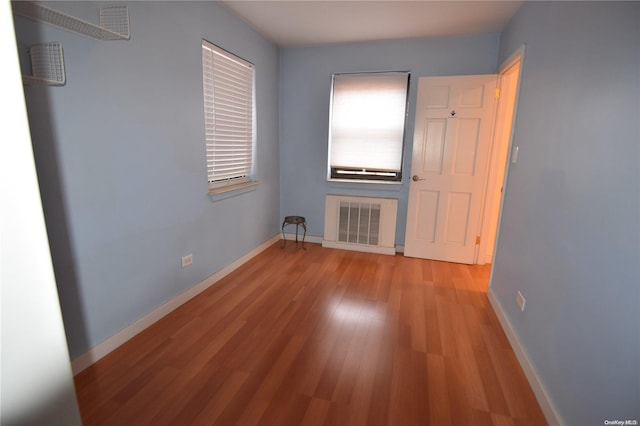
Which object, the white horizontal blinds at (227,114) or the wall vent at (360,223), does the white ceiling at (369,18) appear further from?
the wall vent at (360,223)

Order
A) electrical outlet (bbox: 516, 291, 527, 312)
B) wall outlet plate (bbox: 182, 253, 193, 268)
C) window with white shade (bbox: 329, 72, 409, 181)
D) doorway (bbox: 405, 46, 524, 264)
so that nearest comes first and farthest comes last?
1. electrical outlet (bbox: 516, 291, 527, 312)
2. wall outlet plate (bbox: 182, 253, 193, 268)
3. doorway (bbox: 405, 46, 524, 264)
4. window with white shade (bbox: 329, 72, 409, 181)

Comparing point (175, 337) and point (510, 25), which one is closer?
point (175, 337)

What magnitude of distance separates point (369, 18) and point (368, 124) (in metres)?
1.23

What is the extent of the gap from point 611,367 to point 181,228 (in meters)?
2.69

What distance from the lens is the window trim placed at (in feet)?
9.00

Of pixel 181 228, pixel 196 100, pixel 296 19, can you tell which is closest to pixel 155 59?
pixel 196 100

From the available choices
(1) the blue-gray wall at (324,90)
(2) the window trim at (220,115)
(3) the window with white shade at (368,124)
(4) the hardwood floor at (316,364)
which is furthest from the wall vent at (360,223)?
(2) the window trim at (220,115)

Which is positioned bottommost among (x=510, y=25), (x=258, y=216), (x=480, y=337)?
(x=480, y=337)

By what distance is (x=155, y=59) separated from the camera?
2.13 meters

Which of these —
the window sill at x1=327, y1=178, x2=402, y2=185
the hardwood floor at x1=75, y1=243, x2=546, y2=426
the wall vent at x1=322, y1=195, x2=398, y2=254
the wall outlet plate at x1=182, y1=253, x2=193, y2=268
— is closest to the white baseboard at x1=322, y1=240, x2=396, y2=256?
the wall vent at x1=322, y1=195, x2=398, y2=254

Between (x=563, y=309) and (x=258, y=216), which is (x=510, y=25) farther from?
(x=258, y=216)

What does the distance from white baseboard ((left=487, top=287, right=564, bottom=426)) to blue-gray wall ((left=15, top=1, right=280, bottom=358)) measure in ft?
8.39

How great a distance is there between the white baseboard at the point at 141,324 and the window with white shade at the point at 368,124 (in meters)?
1.97

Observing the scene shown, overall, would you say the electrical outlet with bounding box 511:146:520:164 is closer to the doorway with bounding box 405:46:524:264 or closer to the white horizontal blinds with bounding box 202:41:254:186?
the doorway with bounding box 405:46:524:264
